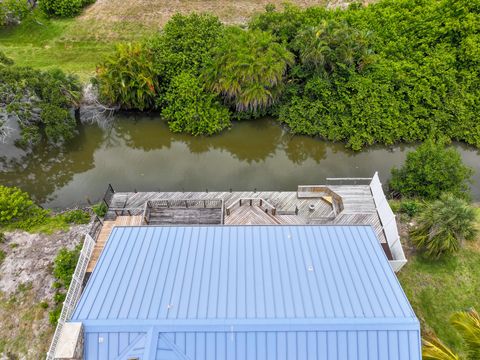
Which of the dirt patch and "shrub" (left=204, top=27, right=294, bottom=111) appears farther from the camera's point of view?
the dirt patch

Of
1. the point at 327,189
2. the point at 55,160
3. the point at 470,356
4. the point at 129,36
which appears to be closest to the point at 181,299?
the point at 470,356

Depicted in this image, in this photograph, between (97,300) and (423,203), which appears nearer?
(97,300)

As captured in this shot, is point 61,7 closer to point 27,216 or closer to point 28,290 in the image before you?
point 27,216

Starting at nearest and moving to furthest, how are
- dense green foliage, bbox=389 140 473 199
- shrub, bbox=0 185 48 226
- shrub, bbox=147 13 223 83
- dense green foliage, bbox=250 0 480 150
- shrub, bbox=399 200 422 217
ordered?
shrub, bbox=0 185 48 226 → dense green foliage, bbox=389 140 473 199 → shrub, bbox=399 200 422 217 → dense green foliage, bbox=250 0 480 150 → shrub, bbox=147 13 223 83

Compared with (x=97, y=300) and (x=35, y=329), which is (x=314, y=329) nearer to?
(x=97, y=300)

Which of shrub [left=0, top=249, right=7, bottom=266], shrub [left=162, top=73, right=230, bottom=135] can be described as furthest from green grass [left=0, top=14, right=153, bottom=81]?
shrub [left=0, top=249, right=7, bottom=266]

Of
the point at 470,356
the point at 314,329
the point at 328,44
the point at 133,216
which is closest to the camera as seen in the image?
the point at 470,356

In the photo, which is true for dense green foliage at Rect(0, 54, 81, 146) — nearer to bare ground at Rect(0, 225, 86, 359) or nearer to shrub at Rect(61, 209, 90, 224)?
shrub at Rect(61, 209, 90, 224)
